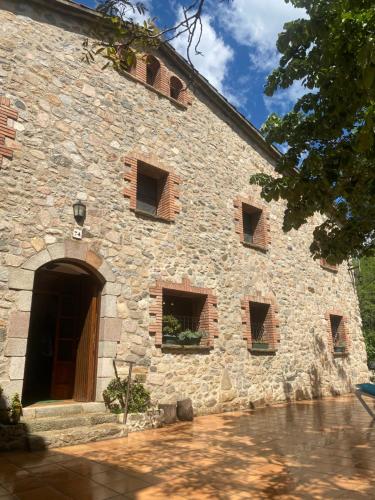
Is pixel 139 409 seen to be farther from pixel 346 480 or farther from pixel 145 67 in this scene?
pixel 145 67

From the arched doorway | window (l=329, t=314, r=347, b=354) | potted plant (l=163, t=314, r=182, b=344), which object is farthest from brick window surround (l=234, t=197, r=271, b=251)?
the arched doorway

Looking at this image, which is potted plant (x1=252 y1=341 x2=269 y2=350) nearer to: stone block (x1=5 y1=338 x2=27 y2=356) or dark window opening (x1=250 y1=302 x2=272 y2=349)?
dark window opening (x1=250 y1=302 x2=272 y2=349)

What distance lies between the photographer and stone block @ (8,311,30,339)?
5.36m

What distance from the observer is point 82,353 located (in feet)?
21.6

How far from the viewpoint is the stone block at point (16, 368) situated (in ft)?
17.2

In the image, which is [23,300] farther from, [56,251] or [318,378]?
[318,378]

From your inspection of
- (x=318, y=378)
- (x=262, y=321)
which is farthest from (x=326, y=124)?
(x=318, y=378)

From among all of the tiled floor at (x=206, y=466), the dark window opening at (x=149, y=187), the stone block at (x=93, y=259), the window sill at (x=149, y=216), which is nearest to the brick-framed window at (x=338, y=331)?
the tiled floor at (x=206, y=466)

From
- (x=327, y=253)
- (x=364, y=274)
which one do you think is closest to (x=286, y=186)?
(x=327, y=253)

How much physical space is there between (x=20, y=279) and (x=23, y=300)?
0.31 meters

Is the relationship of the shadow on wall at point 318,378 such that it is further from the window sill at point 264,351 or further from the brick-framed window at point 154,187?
the brick-framed window at point 154,187

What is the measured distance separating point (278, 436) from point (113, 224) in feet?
14.5

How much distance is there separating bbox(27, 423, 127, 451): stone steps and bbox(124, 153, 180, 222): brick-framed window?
13.0ft

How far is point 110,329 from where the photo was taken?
638 centimetres
